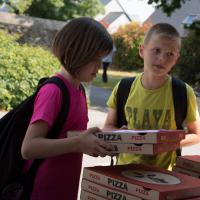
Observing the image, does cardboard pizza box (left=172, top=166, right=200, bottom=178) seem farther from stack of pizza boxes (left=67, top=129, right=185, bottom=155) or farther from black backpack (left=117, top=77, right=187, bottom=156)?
stack of pizza boxes (left=67, top=129, right=185, bottom=155)

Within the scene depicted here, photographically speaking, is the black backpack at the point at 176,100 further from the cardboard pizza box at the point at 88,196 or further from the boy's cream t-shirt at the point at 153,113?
the cardboard pizza box at the point at 88,196

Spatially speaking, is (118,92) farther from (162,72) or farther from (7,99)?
(7,99)

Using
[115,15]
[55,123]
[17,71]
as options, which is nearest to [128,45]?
[115,15]

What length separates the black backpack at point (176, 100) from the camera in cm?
297

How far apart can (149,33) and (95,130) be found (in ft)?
3.38

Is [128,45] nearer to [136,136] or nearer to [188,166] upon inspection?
[188,166]

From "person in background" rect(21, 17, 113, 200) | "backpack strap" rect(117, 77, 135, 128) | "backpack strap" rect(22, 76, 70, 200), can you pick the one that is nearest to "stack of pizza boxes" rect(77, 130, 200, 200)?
"person in background" rect(21, 17, 113, 200)

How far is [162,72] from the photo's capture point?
297 cm

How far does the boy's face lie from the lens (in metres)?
2.93

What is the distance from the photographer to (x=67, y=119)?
7.79ft

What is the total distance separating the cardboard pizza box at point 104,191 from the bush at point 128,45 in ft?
93.0

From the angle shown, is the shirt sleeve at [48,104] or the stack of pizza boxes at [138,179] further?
the shirt sleeve at [48,104]

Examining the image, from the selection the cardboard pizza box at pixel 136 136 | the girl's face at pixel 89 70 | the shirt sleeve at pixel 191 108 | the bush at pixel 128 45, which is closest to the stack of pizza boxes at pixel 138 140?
the cardboard pizza box at pixel 136 136

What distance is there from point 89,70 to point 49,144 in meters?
0.40
